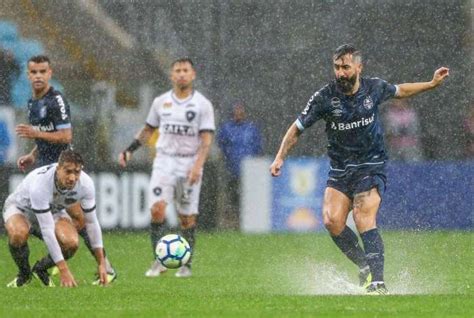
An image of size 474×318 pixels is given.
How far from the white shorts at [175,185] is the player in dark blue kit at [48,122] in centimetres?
198

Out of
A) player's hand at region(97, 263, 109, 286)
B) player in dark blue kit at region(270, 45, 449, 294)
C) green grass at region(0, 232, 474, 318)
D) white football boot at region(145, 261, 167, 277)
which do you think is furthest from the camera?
white football boot at region(145, 261, 167, 277)

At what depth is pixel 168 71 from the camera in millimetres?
25156

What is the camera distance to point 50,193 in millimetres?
14477

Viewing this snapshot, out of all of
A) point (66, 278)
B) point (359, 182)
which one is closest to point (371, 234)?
point (359, 182)

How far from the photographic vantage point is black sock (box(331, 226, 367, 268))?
47.0 ft

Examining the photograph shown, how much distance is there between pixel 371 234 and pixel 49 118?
3.64m

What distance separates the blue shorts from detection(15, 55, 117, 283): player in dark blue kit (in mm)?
2625

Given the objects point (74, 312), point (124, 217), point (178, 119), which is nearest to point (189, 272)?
point (178, 119)

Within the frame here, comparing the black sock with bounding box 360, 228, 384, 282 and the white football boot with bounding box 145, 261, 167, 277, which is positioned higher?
the black sock with bounding box 360, 228, 384, 282

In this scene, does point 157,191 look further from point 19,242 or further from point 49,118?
point 19,242

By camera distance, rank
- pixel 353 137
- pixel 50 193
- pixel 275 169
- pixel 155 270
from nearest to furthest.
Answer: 1. pixel 275 169
2. pixel 353 137
3. pixel 50 193
4. pixel 155 270

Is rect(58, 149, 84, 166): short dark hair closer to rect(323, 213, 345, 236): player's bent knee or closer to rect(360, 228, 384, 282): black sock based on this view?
rect(323, 213, 345, 236): player's bent knee

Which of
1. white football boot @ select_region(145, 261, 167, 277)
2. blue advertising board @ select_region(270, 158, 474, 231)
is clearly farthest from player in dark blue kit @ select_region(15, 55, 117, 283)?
blue advertising board @ select_region(270, 158, 474, 231)

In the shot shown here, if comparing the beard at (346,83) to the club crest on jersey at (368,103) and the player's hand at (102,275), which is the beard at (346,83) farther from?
the player's hand at (102,275)
